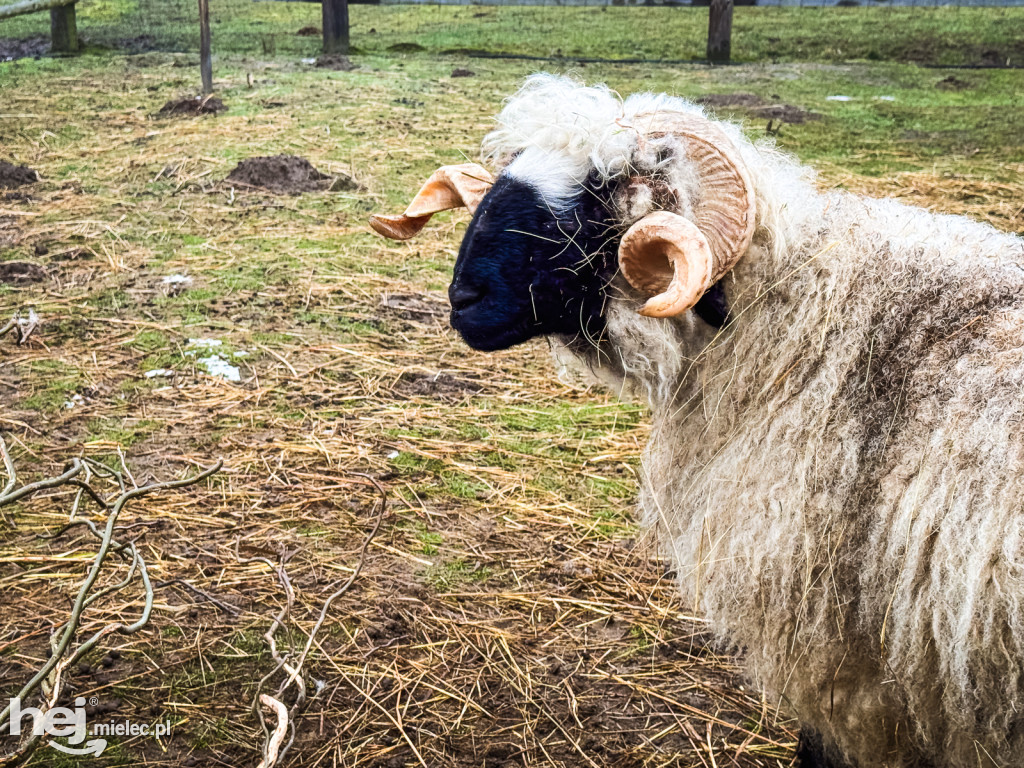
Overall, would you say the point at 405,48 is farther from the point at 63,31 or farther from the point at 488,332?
the point at 488,332

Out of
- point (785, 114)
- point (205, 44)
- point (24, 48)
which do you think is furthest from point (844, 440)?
point (24, 48)

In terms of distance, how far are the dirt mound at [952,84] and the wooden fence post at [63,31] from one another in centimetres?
→ 1145

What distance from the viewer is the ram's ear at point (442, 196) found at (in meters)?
2.48

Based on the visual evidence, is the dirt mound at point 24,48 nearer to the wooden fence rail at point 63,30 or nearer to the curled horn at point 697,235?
the wooden fence rail at point 63,30

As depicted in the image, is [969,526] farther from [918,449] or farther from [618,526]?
[618,526]

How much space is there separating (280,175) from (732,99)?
5381 mm

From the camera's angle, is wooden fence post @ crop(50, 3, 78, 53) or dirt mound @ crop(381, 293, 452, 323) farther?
wooden fence post @ crop(50, 3, 78, 53)

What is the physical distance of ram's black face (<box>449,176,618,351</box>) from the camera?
217cm

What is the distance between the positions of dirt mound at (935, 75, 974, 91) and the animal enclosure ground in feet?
11.7

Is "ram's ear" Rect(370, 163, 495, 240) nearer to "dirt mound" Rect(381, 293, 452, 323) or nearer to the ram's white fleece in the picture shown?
the ram's white fleece

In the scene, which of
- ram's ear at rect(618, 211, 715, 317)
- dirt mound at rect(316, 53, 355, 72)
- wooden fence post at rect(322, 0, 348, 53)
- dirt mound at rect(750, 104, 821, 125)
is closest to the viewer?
ram's ear at rect(618, 211, 715, 317)

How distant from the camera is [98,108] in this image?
9.57 meters

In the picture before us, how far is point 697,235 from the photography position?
1896 millimetres

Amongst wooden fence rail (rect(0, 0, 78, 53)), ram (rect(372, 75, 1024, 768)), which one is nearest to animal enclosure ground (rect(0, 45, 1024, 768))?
ram (rect(372, 75, 1024, 768))
